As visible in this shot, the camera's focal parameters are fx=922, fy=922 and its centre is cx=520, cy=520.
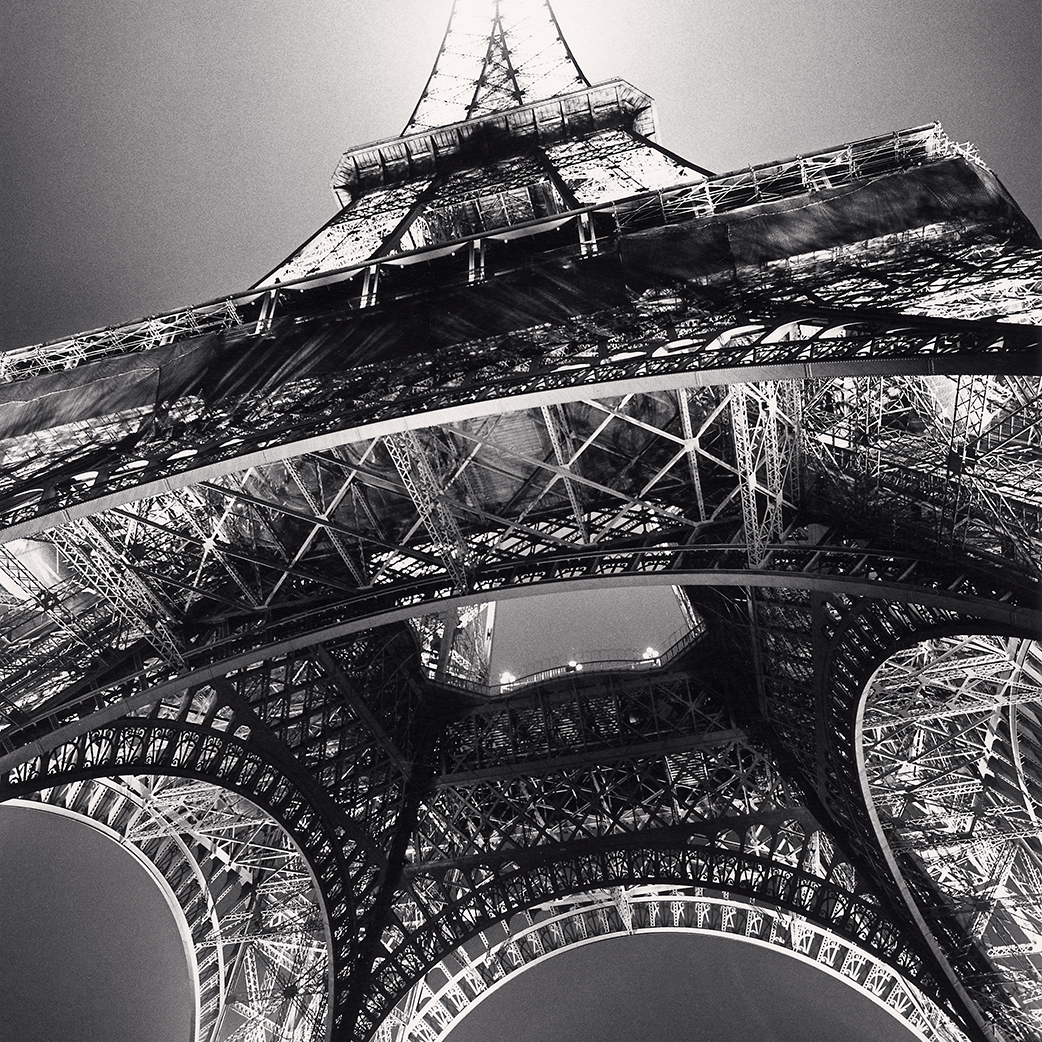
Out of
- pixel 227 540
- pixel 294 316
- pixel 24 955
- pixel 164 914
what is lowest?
pixel 24 955

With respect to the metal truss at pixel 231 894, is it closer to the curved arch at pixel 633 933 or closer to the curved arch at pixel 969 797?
the curved arch at pixel 633 933

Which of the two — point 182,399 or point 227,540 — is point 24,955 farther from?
point 182,399

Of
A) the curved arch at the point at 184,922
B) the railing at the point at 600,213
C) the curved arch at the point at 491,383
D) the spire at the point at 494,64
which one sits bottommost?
the curved arch at the point at 184,922

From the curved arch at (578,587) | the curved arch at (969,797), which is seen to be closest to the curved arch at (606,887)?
the curved arch at (969,797)

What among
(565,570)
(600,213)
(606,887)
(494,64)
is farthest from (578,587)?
(494,64)

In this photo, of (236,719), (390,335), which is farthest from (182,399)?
(236,719)

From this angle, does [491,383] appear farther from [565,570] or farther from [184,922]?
[184,922]

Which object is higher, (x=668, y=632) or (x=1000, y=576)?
(x=668, y=632)
